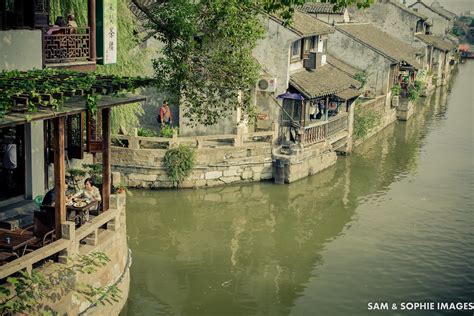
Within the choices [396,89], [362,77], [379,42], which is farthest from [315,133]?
[379,42]

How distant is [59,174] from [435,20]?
Result: 68492 mm

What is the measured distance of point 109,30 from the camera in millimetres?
15969

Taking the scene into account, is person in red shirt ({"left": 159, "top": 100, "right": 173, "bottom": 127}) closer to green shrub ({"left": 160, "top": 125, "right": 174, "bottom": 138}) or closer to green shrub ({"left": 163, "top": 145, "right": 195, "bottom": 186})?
green shrub ({"left": 160, "top": 125, "right": 174, "bottom": 138})

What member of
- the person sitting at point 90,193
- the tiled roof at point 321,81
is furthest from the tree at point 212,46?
the tiled roof at point 321,81

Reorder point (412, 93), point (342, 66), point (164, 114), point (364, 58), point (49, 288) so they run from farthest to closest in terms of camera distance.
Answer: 1. point (412, 93)
2. point (364, 58)
3. point (342, 66)
4. point (164, 114)
5. point (49, 288)

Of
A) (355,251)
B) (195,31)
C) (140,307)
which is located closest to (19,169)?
(140,307)

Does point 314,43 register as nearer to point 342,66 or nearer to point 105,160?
point 342,66

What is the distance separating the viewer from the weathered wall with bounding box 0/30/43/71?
47.0 feet

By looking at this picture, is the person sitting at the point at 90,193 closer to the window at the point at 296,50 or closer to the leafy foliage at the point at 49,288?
the leafy foliage at the point at 49,288

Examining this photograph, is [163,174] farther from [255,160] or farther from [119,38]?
[119,38]

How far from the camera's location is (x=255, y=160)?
85.1 feet

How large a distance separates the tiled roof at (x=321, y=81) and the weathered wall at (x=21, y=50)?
1495 centimetres

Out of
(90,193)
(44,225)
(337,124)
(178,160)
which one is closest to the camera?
(44,225)

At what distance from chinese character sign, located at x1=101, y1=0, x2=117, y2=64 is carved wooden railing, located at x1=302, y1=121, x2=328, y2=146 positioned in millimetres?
12306
